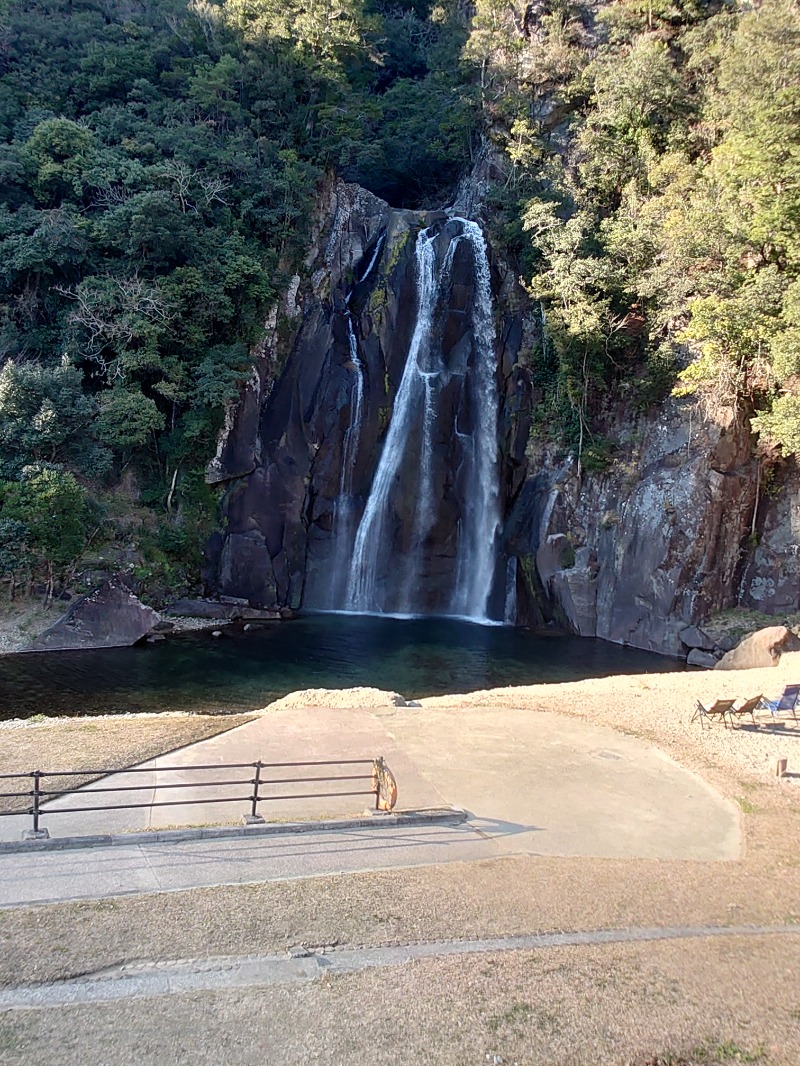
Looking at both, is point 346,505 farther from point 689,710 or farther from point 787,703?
point 787,703

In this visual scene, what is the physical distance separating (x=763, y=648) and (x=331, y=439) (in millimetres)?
Answer: 20399

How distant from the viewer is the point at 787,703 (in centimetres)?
1460

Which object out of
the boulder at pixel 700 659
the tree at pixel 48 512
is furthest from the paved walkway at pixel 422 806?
the tree at pixel 48 512

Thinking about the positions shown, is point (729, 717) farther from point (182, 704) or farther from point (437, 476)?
point (437, 476)

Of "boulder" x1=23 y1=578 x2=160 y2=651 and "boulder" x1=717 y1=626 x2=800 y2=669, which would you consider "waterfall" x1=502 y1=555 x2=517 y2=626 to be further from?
"boulder" x1=23 y1=578 x2=160 y2=651

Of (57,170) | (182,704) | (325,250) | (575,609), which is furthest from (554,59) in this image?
(182,704)

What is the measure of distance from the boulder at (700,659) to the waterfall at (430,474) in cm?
1031

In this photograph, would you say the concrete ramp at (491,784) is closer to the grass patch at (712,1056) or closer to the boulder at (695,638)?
the grass patch at (712,1056)

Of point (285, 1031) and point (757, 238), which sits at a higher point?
point (757, 238)

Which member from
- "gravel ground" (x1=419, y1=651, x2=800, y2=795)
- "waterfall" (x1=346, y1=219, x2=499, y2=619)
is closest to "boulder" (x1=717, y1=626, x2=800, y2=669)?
"gravel ground" (x1=419, y1=651, x2=800, y2=795)

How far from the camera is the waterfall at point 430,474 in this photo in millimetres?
32844

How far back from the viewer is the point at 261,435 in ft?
109

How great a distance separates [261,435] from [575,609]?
16606mm

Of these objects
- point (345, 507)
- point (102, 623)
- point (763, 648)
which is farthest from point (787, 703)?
point (345, 507)
